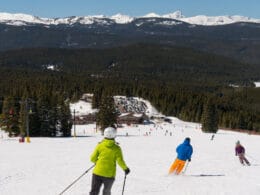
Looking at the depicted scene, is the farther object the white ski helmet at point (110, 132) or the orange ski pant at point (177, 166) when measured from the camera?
the orange ski pant at point (177, 166)

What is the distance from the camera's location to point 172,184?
1688 cm

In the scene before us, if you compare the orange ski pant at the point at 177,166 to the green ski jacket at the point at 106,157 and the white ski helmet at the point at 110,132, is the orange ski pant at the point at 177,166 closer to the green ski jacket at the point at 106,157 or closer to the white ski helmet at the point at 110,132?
the green ski jacket at the point at 106,157

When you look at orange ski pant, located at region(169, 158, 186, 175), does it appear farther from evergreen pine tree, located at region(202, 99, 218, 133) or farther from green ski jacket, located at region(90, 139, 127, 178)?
evergreen pine tree, located at region(202, 99, 218, 133)

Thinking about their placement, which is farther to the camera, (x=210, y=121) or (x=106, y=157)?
(x=210, y=121)

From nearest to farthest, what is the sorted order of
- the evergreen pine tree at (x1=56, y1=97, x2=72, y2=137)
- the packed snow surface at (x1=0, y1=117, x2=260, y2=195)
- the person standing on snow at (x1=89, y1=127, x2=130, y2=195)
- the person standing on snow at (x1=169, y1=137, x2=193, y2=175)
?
the person standing on snow at (x1=89, y1=127, x2=130, y2=195) → the packed snow surface at (x1=0, y1=117, x2=260, y2=195) → the person standing on snow at (x1=169, y1=137, x2=193, y2=175) → the evergreen pine tree at (x1=56, y1=97, x2=72, y2=137)

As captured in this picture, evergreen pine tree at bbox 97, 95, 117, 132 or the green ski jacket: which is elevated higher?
the green ski jacket

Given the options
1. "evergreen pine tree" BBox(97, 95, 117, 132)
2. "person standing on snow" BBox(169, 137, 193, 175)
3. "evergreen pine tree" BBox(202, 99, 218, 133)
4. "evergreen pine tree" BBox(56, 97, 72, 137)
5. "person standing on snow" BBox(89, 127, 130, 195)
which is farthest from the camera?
"evergreen pine tree" BBox(202, 99, 218, 133)

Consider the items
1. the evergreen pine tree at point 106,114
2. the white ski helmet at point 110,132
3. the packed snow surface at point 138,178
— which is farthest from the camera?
the evergreen pine tree at point 106,114

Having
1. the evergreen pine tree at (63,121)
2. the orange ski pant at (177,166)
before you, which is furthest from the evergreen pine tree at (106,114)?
the orange ski pant at (177,166)

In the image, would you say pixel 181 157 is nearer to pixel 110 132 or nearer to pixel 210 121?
pixel 110 132

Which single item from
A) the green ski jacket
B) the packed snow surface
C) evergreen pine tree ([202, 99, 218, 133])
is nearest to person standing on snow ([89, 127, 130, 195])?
the green ski jacket

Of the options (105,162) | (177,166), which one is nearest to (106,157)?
(105,162)

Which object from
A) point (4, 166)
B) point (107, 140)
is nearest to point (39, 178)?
point (4, 166)

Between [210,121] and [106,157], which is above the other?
[106,157]
